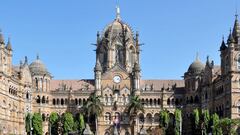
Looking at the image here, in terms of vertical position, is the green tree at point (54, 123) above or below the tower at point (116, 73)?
below

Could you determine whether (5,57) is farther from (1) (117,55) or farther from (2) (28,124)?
(1) (117,55)

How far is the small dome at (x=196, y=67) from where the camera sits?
149m

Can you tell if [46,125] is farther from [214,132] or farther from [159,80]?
[214,132]

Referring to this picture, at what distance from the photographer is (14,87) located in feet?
416

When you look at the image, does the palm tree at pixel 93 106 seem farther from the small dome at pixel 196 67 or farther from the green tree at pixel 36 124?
the small dome at pixel 196 67

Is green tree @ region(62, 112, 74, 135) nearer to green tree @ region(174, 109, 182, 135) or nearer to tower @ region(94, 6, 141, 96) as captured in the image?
tower @ region(94, 6, 141, 96)

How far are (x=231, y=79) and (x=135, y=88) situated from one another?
3688 cm

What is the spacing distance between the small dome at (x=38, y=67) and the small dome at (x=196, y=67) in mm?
37060

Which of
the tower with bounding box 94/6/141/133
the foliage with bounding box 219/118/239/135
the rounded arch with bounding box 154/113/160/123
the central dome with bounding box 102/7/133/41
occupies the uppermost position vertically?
the central dome with bounding box 102/7/133/41

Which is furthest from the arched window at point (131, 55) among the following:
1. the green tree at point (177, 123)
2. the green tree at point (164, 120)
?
the green tree at point (177, 123)

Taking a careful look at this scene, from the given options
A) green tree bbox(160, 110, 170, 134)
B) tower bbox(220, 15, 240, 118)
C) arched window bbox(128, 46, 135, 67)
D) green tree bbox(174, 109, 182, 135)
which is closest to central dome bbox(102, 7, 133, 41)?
arched window bbox(128, 46, 135, 67)

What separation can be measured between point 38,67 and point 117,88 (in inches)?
821

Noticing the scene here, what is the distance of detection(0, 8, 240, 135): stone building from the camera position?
433ft

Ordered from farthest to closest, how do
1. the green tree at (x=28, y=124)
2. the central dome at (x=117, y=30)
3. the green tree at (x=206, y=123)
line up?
the central dome at (x=117, y=30) < the green tree at (x=28, y=124) < the green tree at (x=206, y=123)
